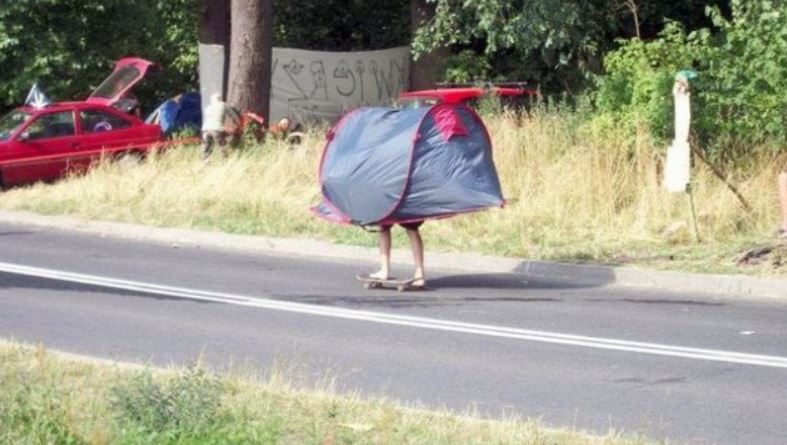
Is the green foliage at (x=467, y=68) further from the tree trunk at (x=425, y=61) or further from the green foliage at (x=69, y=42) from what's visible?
the green foliage at (x=69, y=42)

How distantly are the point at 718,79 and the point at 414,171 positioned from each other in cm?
544

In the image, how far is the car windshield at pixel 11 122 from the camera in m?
23.6

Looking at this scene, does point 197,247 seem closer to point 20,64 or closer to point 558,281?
point 558,281

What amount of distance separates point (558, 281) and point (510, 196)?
138 inches

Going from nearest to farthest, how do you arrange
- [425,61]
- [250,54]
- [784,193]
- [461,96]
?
[784,193] → [461,96] → [250,54] → [425,61]

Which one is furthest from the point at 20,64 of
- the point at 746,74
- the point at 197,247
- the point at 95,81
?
the point at 746,74

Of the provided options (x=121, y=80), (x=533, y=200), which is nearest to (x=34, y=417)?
(x=533, y=200)

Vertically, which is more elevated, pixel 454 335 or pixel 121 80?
pixel 121 80

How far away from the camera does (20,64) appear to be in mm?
26984

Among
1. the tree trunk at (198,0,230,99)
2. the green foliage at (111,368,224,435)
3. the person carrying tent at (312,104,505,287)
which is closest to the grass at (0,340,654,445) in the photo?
the green foliage at (111,368,224,435)

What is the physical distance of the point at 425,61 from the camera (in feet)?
99.6

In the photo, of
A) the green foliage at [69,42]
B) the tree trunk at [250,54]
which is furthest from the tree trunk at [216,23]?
the tree trunk at [250,54]

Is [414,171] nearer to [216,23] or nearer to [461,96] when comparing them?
[461,96]

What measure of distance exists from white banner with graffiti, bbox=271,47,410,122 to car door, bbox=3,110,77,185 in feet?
21.9
